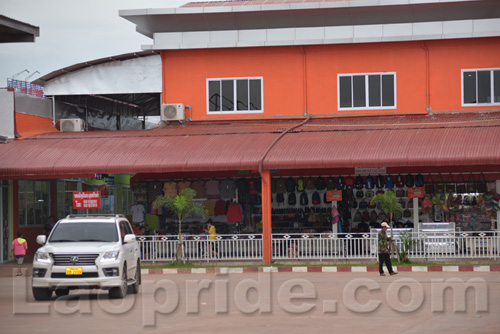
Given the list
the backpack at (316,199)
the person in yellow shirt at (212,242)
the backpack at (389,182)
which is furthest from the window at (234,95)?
the backpack at (389,182)

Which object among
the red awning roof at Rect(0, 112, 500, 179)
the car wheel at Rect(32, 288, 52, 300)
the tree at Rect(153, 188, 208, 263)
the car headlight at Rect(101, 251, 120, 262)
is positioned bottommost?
the car wheel at Rect(32, 288, 52, 300)

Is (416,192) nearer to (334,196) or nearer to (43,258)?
(334,196)

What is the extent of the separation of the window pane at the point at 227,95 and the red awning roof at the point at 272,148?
1595 millimetres

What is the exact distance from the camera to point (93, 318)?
15297 millimetres

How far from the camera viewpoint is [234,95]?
3450 centimetres

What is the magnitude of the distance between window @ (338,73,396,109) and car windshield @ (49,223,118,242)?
1585 centimetres

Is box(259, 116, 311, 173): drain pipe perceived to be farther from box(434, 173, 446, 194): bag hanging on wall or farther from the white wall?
the white wall

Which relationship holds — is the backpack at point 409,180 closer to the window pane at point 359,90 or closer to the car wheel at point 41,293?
the window pane at point 359,90

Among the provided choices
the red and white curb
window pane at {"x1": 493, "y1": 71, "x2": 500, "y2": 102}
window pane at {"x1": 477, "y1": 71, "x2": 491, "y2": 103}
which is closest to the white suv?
the red and white curb

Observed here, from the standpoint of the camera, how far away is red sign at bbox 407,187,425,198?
31.2 metres

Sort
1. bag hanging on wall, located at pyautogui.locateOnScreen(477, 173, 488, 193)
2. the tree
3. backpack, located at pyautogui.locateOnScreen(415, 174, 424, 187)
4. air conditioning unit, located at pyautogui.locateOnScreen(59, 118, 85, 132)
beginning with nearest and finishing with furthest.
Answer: the tree, bag hanging on wall, located at pyautogui.locateOnScreen(477, 173, 488, 193), backpack, located at pyautogui.locateOnScreen(415, 174, 424, 187), air conditioning unit, located at pyautogui.locateOnScreen(59, 118, 85, 132)

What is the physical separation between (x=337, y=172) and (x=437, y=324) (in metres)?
18.3

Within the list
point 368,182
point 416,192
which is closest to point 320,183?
point 368,182

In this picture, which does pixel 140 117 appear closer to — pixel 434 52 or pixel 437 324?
pixel 434 52
